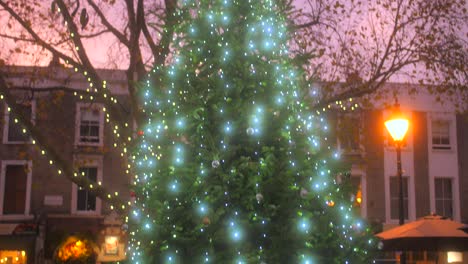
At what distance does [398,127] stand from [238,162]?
6487 millimetres

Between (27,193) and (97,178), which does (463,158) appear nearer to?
(97,178)

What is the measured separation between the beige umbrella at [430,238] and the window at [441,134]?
59.1 feet

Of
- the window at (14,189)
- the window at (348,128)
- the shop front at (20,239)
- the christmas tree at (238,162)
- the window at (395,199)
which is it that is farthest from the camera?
the window at (395,199)

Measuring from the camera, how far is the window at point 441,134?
33.0m

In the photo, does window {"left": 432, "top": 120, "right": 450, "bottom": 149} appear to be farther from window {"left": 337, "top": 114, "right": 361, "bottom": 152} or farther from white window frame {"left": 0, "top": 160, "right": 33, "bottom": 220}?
white window frame {"left": 0, "top": 160, "right": 33, "bottom": 220}

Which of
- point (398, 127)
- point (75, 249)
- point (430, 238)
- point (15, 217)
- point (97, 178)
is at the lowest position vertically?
point (75, 249)

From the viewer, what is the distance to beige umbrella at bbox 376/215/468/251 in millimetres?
15016

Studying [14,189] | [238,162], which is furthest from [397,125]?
[14,189]

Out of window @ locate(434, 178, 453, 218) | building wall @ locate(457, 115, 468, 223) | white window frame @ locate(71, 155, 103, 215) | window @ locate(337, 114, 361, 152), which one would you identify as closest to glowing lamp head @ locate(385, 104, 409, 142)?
window @ locate(337, 114, 361, 152)

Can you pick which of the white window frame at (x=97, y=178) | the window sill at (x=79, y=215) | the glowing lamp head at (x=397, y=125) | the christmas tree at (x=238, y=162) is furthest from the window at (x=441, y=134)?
the christmas tree at (x=238, y=162)

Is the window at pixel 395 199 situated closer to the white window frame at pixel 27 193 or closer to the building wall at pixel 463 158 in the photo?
the building wall at pixel 463 158

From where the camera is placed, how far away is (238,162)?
30.9 ft

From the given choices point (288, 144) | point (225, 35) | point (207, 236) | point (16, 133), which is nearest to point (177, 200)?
point (207, 236)

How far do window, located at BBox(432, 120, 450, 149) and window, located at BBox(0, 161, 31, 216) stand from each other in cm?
1837
